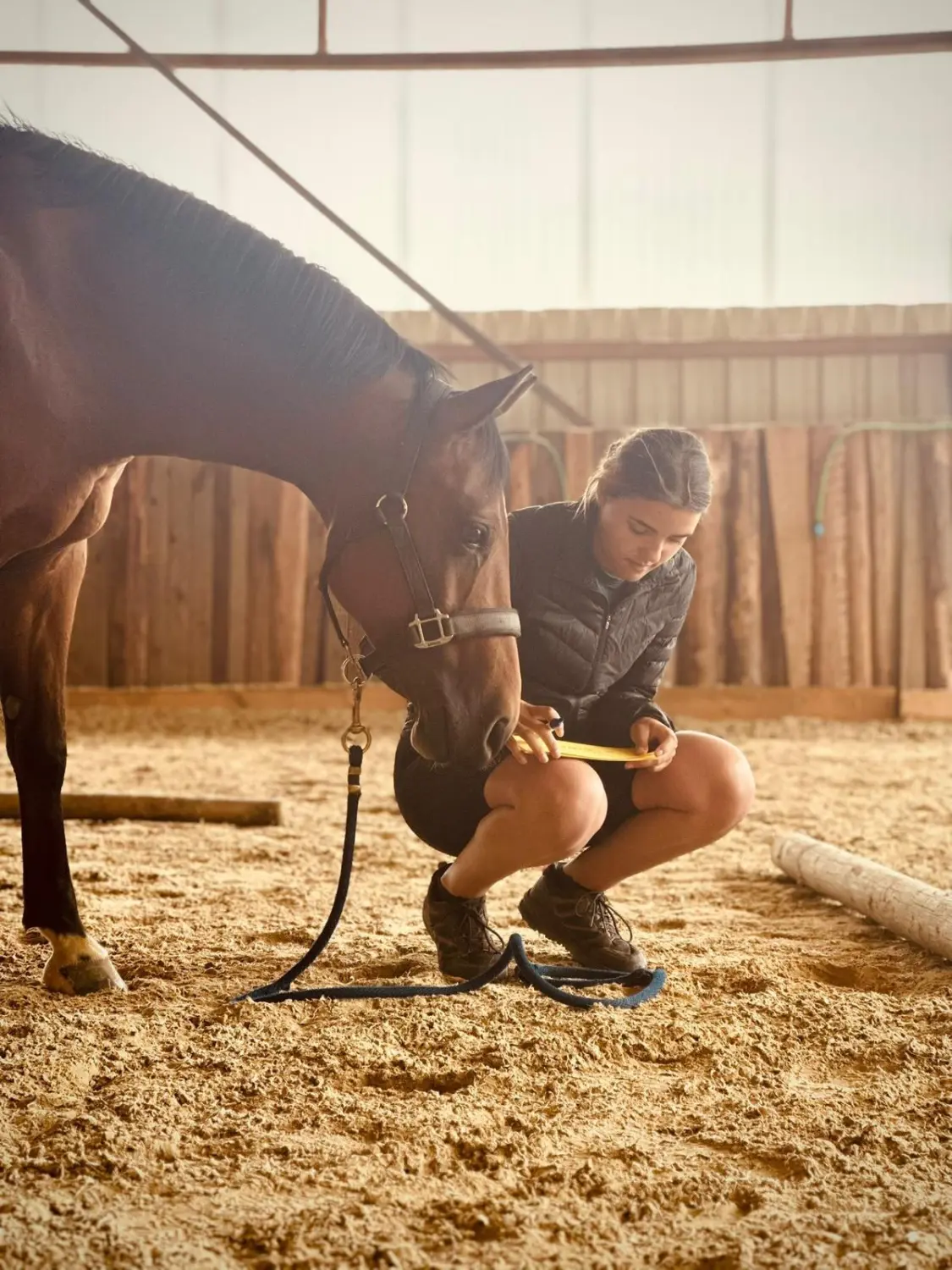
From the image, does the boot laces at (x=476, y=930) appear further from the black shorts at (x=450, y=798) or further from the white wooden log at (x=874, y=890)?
the white wooden log at (x=874, y=890)

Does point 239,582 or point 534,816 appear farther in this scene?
point 239,582

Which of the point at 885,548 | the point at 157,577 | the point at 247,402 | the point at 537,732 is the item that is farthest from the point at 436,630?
the point at 885,548

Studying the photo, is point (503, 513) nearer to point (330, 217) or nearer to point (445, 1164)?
point (445, 1164)

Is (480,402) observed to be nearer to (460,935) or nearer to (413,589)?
(413,589)

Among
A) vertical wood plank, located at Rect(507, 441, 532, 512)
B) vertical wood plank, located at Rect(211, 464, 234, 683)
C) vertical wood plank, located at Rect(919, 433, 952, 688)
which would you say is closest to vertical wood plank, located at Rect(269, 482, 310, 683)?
vertical wood plank, located at Rect(211, 464, 234, 683)

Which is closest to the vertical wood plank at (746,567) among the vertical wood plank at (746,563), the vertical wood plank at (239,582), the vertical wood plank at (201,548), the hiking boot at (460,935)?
the vertical wood plank at (746,563)

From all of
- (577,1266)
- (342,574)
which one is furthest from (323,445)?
(577,1266)

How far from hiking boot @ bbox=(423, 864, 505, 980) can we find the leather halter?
57 cm

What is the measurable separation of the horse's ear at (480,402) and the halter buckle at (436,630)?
0.33 metres

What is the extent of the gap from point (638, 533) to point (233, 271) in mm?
900

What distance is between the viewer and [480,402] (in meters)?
1.87

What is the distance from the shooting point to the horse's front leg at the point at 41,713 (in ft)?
7.24

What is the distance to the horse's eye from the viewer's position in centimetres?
189

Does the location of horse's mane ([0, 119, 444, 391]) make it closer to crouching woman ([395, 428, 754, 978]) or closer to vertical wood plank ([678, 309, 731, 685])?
crouching woman ([395, 428, 754, 978])
